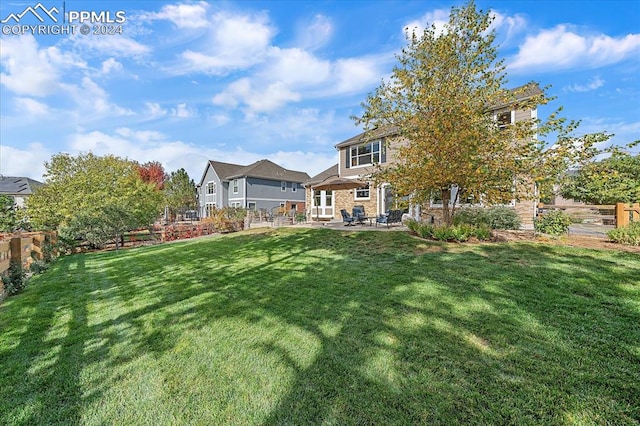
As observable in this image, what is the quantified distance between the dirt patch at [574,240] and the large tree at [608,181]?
1.64m

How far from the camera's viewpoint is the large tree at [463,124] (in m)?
7.84

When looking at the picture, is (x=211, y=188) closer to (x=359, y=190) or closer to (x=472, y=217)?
(x=359, y=190)

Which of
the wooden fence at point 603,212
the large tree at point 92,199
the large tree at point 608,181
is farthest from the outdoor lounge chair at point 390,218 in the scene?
the large tree at point 92,199

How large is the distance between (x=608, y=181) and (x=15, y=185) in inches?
2493

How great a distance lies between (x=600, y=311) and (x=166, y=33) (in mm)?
14169

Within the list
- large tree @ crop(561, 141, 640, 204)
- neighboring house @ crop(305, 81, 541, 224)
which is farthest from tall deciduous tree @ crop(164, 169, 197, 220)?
large tree @ crop(561, 141, 640, 204)

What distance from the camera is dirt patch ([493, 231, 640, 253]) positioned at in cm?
673

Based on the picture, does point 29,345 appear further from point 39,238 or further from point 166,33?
point 166,33

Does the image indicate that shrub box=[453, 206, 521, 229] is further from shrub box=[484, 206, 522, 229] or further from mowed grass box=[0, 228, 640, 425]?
mowed grass box=[0, 228, 640, 425]

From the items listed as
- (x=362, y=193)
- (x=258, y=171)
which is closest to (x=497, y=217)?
(x=362, y=193)

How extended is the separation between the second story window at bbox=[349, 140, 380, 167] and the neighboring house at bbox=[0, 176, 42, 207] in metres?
45.1

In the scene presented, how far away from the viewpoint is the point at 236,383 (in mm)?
2350

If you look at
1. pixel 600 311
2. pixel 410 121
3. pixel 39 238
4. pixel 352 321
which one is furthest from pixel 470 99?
pixel 39 238

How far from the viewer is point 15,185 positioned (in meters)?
40.3
